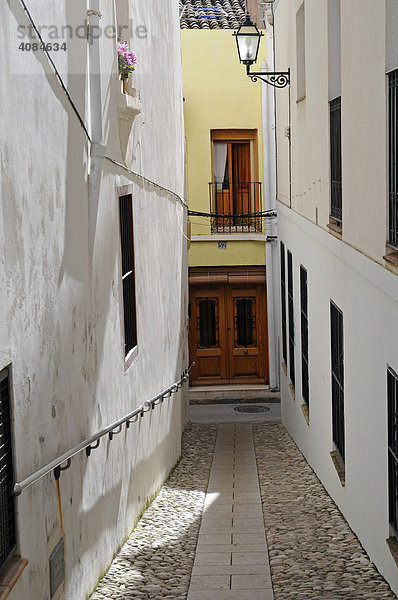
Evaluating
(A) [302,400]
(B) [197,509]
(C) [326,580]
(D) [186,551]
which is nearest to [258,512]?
(B) [197,509]

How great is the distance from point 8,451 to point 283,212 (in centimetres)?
1102

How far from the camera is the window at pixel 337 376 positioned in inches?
355

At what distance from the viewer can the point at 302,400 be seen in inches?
500

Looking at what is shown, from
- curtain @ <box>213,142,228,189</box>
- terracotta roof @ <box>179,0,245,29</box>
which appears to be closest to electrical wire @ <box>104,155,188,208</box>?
curtain @ <box>213,142,228,189</box>

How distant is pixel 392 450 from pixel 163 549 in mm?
2473

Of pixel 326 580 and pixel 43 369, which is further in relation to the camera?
pixel 326 580

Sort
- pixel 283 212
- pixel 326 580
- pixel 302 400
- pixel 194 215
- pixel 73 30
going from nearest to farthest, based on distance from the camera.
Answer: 1. pixel 73 30
2. pixel 326 580
3. pixel 302 400
4. pixel 283 212
5. pixel 194 215

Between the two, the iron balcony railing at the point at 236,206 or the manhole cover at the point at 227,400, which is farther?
the iron balcony railing at the point at 236,206

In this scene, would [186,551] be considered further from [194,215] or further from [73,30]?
[194,215]

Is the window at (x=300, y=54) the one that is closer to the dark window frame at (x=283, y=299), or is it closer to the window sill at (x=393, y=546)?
the dark window frame at (x=283, y=299)

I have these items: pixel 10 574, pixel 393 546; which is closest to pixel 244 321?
pixel 393 546

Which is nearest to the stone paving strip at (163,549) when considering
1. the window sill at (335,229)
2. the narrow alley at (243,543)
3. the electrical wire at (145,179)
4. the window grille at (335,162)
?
the narrow alley at (243,543)

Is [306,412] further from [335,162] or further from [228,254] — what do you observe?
[228,254]

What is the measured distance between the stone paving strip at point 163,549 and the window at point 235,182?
865 centimetres
